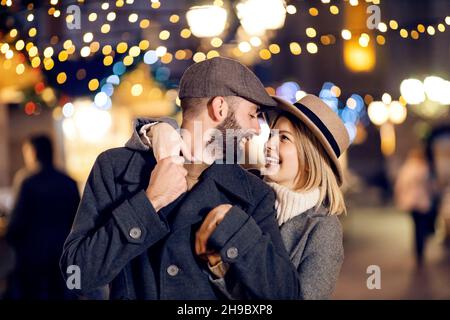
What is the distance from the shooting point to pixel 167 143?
273 cm

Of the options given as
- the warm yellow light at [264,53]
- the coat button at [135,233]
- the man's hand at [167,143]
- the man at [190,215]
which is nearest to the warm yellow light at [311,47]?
the warm yellow light at [264,53]

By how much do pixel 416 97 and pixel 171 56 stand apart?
255 inches

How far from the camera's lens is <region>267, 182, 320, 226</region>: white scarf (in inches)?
114

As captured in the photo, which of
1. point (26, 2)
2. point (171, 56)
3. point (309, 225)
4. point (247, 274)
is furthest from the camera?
point (171, 56)

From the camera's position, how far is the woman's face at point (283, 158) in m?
3.02

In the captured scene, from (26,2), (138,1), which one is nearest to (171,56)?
(138,1)

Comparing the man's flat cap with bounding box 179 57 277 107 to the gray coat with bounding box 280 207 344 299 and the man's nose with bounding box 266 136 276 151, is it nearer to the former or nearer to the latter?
the man's nose with bounding box 266 136 276 151

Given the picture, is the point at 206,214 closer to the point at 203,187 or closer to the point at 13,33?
the point at 203,187

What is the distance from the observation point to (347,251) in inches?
502

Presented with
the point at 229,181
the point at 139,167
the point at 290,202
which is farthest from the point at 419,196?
the point at 139,167

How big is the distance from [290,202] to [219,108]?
53cm

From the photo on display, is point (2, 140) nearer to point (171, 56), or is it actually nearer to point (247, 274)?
point (171, 56)

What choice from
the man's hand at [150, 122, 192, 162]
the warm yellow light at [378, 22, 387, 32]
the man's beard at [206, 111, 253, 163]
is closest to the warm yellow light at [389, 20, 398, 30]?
the warm yellow light at [378, 22, 387, 32]

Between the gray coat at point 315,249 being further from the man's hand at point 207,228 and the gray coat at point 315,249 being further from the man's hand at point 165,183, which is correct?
the man's hand at point 165,183
